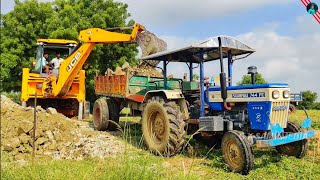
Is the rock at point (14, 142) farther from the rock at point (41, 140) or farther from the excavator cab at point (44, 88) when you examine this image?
the excavator cab at point (44, 88)

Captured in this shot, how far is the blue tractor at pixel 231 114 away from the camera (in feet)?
20.1

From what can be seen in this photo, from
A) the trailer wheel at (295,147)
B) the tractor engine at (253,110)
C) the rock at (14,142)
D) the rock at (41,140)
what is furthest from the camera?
the rock at (41,140)

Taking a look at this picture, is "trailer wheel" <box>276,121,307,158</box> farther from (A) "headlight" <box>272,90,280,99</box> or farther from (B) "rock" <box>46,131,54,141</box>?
(B) "rock" <box>46,131,54,141</box>

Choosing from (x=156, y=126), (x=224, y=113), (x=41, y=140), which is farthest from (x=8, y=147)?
(x=224, y=113)

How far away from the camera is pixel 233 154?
20.1 ft

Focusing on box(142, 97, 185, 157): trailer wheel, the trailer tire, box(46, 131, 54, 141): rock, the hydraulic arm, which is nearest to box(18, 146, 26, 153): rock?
box(46, 131, 54, 141): rock

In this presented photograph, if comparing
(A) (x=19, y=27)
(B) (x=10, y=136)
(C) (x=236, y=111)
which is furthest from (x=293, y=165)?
(A) (x=19, y=27)

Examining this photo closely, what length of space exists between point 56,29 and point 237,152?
60.4 ft

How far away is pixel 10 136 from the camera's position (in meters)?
7.74

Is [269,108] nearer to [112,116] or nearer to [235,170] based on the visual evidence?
[235,170]

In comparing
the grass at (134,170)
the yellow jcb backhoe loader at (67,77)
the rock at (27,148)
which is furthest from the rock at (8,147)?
the yellow jcb backhoe loader at (67,77)

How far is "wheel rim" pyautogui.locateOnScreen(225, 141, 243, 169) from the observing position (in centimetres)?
595

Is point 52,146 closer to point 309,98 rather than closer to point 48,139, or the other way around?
point 48,139

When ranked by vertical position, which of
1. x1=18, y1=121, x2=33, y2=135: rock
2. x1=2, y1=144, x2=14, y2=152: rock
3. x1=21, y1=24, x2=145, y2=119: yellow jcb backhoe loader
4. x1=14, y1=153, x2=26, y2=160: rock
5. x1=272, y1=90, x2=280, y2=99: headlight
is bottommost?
x1=14, y1=153, x2=26, y2=160: rock
